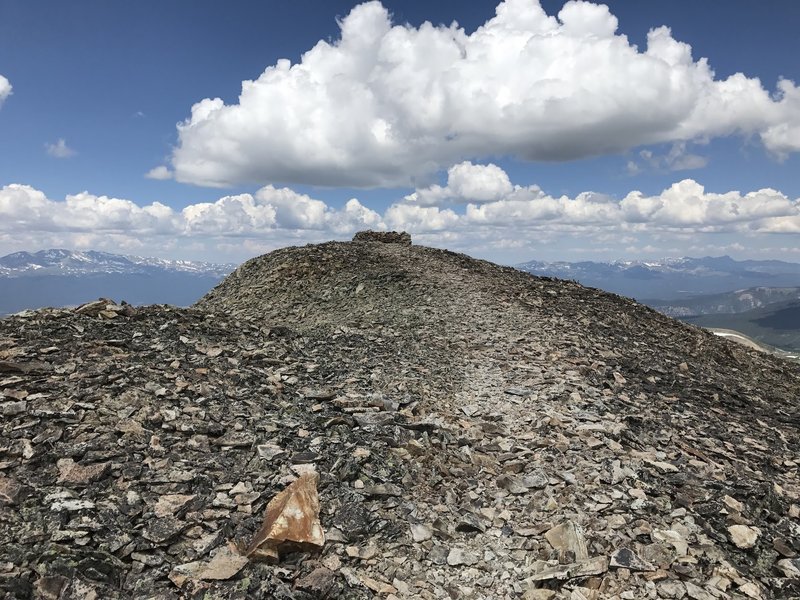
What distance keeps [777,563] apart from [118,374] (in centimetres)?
1392

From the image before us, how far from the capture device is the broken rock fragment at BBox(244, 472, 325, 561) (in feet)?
24.1

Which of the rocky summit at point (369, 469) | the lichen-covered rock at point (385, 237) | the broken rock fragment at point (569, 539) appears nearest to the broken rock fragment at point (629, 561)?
the rocky summit at point (369, 469)

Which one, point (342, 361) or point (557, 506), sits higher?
point (342, 361)

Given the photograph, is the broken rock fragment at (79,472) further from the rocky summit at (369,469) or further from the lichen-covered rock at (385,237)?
the lichen-covered rock at (385,237)

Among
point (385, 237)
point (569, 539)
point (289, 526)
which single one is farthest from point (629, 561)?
point (385, 237)

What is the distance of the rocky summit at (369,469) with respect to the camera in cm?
714

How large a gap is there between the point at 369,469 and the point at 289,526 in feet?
8.51

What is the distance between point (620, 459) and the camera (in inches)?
417

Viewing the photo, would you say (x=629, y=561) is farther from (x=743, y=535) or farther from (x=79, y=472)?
(x=79, y=472)

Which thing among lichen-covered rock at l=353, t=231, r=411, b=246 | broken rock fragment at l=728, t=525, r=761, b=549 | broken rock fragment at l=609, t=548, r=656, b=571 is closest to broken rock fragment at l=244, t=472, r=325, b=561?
broken rock fragment at l=609, t=548, r=656, b=571

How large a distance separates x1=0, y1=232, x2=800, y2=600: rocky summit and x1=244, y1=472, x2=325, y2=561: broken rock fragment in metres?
0.04

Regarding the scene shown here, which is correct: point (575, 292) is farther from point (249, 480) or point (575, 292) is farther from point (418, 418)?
point (249, 480)

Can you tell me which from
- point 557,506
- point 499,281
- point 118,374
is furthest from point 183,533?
point 499,281

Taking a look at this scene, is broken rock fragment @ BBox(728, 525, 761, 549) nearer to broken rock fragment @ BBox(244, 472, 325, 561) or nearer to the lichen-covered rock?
broken rock fragment @ BBox(244, 472, 325, 561)
